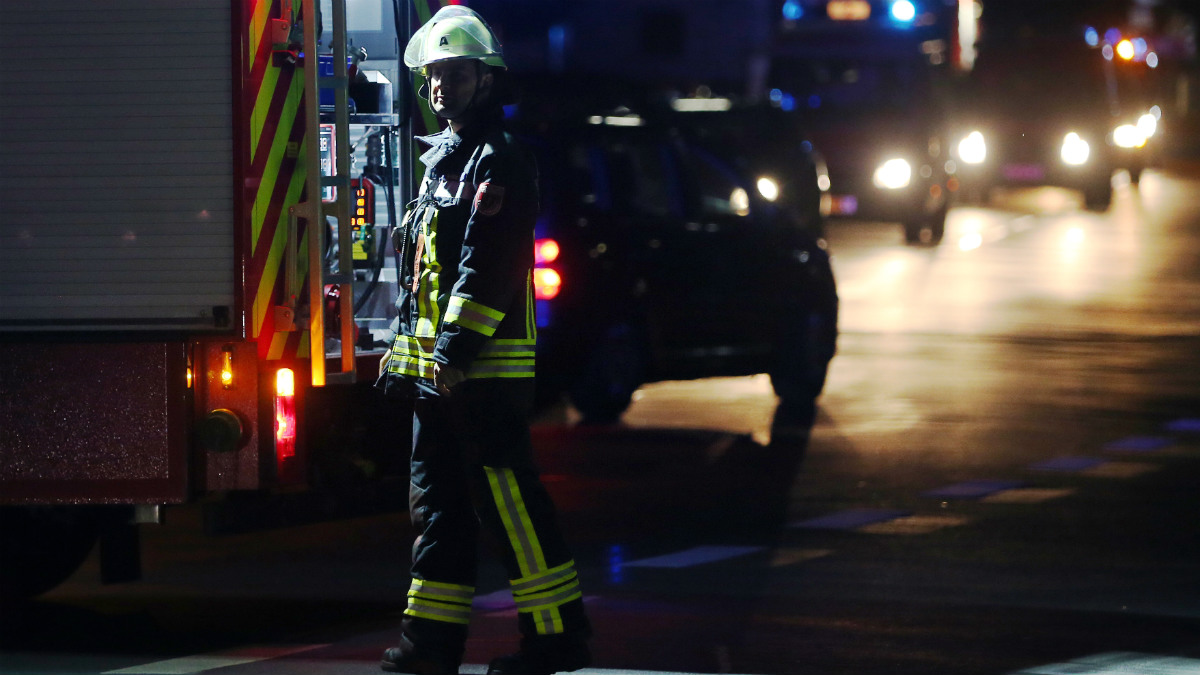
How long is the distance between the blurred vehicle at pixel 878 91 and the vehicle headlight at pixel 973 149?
6149 mm

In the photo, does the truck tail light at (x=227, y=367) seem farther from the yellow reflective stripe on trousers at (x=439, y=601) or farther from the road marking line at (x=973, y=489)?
the road marking line at (x=973, y=489)

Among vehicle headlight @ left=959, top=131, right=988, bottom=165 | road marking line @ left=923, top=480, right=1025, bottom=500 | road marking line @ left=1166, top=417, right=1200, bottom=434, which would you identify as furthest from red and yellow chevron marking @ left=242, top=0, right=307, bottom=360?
vehicle headlight @ left=959, top=131, right=988, bottom=165

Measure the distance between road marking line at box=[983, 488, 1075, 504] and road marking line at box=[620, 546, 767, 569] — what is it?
5.59 feet

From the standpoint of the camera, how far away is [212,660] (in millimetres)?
6590

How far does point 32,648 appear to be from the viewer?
683 centimetres

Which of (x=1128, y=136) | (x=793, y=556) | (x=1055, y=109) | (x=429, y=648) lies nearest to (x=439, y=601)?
(x=429, y=648)

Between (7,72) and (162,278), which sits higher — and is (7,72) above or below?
above

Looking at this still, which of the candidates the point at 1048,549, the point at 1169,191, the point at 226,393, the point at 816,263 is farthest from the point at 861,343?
the point at 1169,191

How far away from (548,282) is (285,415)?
4577 millimetres

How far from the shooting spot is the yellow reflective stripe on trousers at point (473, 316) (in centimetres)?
574

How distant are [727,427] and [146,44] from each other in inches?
253

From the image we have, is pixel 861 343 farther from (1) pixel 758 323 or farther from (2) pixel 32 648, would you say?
(2) pixel 32 648

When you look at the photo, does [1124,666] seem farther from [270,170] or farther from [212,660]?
[270,170]

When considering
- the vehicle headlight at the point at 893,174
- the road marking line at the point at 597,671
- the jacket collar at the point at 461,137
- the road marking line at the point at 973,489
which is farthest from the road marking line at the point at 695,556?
the vehicle headlight at the point at 893,174
